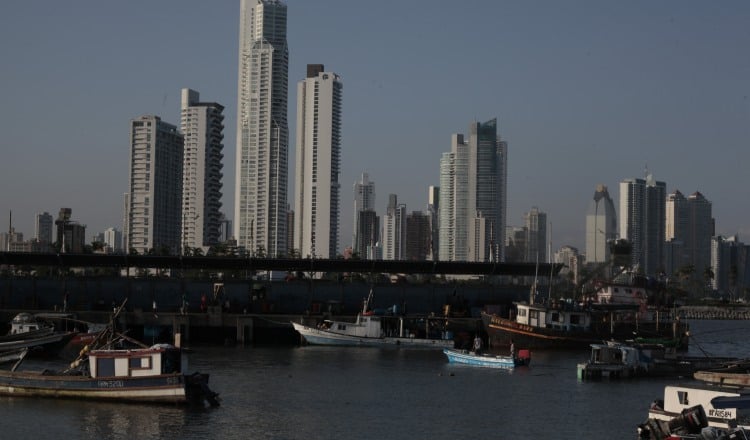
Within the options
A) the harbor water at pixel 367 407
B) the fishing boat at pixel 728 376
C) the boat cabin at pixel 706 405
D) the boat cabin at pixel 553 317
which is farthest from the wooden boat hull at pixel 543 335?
the boat cabin at pixel 706 405

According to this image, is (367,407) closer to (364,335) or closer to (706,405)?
(706,405)

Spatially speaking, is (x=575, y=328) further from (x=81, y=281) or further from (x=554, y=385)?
(x=81, y=281)

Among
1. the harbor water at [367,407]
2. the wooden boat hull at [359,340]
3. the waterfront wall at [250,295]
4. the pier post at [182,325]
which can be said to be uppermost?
the waterfront wall at [250,295]

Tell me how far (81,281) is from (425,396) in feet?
189

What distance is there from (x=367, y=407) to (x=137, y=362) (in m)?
11.7

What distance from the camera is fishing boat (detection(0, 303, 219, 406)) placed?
2035 inches

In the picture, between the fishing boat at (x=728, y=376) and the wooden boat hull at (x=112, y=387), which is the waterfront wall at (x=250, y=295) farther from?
the wooden boat hull at (x=112, y=387)

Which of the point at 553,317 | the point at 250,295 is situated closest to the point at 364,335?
the point at 553,317

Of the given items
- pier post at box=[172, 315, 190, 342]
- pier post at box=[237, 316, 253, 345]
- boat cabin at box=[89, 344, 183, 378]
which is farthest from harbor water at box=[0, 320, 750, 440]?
pier post at box=[237, 316, 253, 345]

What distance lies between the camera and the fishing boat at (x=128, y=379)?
5169 cm

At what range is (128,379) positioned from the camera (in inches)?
2053

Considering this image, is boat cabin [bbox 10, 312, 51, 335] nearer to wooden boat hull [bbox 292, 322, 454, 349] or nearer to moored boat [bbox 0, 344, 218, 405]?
wooden boat hull [bbox 292, 322, 454, 349]

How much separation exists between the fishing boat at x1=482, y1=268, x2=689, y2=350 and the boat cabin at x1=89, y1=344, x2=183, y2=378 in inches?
1799

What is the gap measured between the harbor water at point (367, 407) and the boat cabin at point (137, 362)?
5.38 ft
